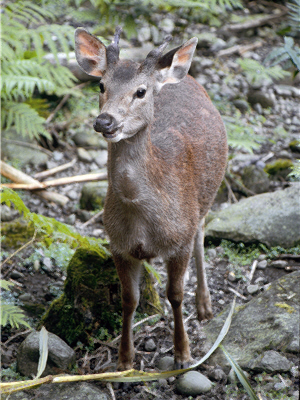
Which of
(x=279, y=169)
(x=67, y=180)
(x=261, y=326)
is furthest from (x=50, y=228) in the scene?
(x=279, y=169)

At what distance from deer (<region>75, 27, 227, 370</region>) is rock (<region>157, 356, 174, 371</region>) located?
11 cm

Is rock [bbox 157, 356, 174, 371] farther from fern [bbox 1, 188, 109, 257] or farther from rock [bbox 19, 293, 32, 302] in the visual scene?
rock [bbox 19, 293, 32, 302]

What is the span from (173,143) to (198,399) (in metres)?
2.03

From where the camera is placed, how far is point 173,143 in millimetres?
4340

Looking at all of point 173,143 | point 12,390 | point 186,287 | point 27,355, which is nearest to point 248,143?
point 186,287

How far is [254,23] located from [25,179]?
677 cm

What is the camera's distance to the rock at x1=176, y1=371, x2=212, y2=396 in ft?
13.2

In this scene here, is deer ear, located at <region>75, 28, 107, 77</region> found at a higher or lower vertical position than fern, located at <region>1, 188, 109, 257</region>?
higher

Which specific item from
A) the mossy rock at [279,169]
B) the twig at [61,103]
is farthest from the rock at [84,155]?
the mossy rock at [279,169]

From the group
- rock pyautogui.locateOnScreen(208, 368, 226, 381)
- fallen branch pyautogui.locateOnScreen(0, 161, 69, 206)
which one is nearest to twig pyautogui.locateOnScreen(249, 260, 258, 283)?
rock pyautogui.locateOnScreen(208, 368, 226, 381)

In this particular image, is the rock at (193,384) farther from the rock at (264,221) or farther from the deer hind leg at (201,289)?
the rock at (264,221)

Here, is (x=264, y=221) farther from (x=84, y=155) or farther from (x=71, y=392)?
(x=84, y=155)

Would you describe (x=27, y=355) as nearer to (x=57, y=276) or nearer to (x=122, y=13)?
A: (x=57, y=276)

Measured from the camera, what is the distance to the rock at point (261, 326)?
410cm
